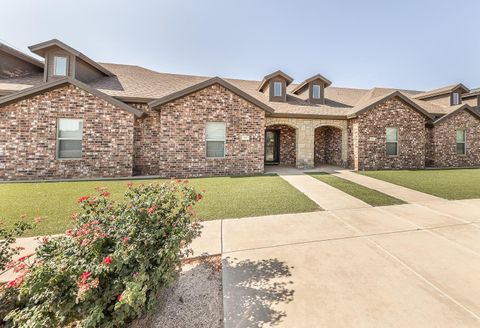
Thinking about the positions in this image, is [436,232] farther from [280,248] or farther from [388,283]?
[280,248]

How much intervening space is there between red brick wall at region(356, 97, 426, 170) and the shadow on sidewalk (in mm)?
11619

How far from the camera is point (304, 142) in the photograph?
1288 centimetres

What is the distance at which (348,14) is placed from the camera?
33.5ft

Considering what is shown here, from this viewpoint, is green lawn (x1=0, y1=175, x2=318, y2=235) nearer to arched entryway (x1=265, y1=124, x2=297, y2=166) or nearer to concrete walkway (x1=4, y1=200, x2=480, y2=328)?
concrete walkway (x1=4, y1=200, x2=480, y2=328)

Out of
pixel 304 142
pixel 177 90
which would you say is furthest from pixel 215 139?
pixel 304 142

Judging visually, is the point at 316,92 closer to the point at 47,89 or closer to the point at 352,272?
the point at 352,272

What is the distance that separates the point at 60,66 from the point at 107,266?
1446cm

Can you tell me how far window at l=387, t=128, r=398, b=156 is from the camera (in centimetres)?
1277

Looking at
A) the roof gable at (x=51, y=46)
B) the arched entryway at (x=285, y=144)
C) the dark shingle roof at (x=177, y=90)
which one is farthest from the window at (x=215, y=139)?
the roof gable at (x=51, y=46)

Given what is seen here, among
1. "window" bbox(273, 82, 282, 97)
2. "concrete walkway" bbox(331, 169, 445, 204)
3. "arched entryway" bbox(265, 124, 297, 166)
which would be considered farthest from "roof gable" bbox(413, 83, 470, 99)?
"concrete walkway" bbox(331, 169, 445, 204)

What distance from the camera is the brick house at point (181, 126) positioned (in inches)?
357

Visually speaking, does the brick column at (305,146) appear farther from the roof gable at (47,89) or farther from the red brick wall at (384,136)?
the roof gable at (47,89)

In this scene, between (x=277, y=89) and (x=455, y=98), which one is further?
(x=455, y=98)

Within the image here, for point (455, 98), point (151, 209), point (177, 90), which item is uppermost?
point (455, 98)
